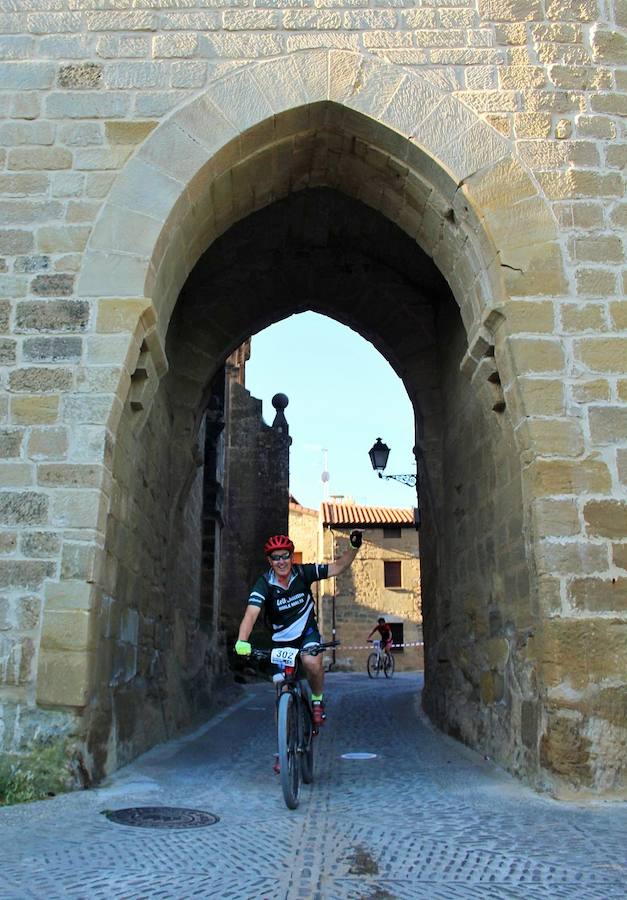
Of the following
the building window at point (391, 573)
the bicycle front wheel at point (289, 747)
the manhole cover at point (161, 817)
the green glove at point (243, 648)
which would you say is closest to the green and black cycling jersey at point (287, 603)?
the green glove at point (243, 648)

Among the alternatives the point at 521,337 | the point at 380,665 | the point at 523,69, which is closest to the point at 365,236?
the point at 523,69

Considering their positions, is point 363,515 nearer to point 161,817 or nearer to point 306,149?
point 306,149

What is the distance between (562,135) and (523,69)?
0.54 metres

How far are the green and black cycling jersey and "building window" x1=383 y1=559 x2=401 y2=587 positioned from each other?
25673 mm

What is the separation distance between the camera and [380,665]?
19688 millimetres

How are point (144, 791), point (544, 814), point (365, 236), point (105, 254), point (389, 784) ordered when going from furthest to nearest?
point (365, 236) → point (105, 254) → point (389, 784) → point (144, 791) → point (544, 814)

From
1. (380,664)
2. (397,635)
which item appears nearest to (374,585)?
(397,635)

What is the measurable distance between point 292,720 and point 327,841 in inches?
35.8

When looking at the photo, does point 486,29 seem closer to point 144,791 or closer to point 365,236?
point 365,236

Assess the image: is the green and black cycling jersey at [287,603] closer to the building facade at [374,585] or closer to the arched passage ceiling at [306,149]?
the arched passage ceiling at [306,149]

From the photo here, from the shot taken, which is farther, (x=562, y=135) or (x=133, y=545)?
(x=133, y=545)

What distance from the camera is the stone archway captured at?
15.0ft

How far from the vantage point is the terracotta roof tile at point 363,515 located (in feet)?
98.6

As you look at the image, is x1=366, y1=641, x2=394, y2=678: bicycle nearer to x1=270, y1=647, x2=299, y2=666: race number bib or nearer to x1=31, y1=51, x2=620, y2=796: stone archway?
x1=31, y1=51, x2=620, y2=796: stone archway
